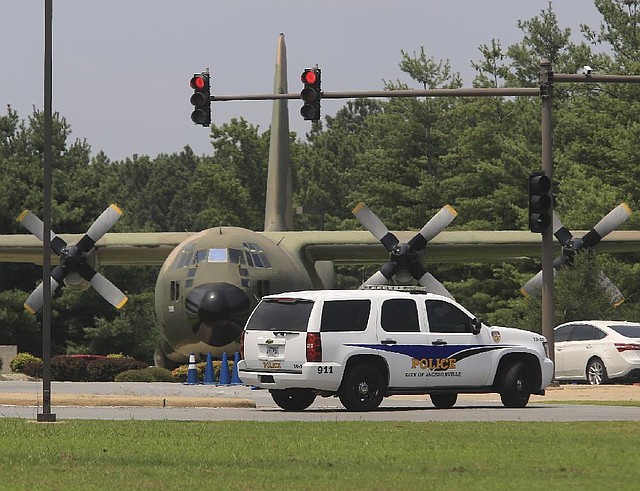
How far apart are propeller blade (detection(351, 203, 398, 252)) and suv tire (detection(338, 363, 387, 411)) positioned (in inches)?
571

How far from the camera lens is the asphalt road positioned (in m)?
19.5

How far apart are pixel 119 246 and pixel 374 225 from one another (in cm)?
752

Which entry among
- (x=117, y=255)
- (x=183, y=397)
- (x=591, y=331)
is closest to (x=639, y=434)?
(x=183, y=397)

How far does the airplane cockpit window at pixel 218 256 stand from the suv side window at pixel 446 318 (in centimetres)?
1114

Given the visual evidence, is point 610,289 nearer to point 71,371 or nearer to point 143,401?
point 71,371

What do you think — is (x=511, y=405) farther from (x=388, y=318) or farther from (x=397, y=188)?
(x=397, y=188)

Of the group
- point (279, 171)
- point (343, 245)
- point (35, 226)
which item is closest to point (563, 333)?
point (343, 245)

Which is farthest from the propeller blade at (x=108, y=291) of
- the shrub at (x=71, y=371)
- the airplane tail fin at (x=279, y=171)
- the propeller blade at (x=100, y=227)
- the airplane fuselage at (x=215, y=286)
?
the airplane tail fin at (x=279, y=171)

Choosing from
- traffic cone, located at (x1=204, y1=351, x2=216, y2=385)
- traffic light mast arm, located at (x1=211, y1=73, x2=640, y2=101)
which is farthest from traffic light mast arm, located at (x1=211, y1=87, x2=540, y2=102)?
traffic cone, located at (x1=204, y1=351, x2=216, y2=385)

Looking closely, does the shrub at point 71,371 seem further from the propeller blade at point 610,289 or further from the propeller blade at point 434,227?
the propeller blade at point 610,289

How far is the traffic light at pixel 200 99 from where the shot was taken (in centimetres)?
2786

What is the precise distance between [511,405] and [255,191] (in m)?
72.2

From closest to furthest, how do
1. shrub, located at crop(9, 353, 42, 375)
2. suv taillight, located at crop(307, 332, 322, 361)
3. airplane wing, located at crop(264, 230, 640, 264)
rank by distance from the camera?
suv taillight, located at crop(307, 332, 322, 361)
airplane wing, located at crop(264, 230, 640, 264)
shrub, located at crop(9, 353, 42, 375)

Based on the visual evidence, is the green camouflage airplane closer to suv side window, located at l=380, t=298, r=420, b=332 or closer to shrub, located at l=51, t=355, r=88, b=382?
shrub, located at l=51, t=355, r=88, b=382
